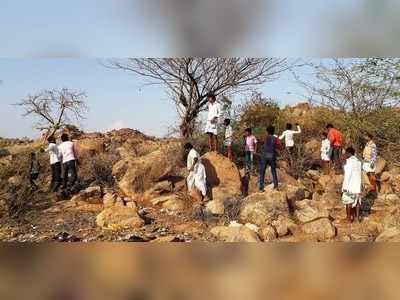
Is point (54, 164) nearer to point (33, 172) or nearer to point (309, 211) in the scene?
point (33, 172)

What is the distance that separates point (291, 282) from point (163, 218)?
A: 5.70 m

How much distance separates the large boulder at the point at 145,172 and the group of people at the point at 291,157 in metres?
0.52

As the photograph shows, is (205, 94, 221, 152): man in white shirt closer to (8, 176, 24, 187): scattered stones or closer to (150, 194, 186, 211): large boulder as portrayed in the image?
(150, 194, 186, 211): large boulder

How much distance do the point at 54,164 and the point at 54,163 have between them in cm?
2

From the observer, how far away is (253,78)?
30.4ft

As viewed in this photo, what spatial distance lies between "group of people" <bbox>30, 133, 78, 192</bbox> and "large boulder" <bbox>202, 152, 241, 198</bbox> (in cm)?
186

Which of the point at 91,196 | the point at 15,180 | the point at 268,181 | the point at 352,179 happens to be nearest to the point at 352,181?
the point at 352,179

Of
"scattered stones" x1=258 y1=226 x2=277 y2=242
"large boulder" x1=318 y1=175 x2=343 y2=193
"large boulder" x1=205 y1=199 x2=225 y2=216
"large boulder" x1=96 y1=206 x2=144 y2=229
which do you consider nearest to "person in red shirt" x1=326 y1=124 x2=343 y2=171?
"large boulder" x1=318 y1=175 x2=343 y2=193

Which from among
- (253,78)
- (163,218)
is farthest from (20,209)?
(253,78)

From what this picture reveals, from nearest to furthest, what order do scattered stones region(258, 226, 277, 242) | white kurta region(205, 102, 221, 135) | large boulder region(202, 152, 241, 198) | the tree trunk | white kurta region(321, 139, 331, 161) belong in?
1. scattered stones region(258, 226, 277, 242)
2. white kurta region(205, 102, 221, 135)
3. large boulder region(202, 152, 241, 198)
4. white kurta region(321, 139, 331, 161)
5. the tree trunk

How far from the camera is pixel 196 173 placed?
22.5 ft

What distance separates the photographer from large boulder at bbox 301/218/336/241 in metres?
5.57

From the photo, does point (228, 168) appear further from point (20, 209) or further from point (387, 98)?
point (387, 98)

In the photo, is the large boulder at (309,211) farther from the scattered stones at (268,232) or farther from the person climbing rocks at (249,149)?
the person climbing rocks at (249,149)
